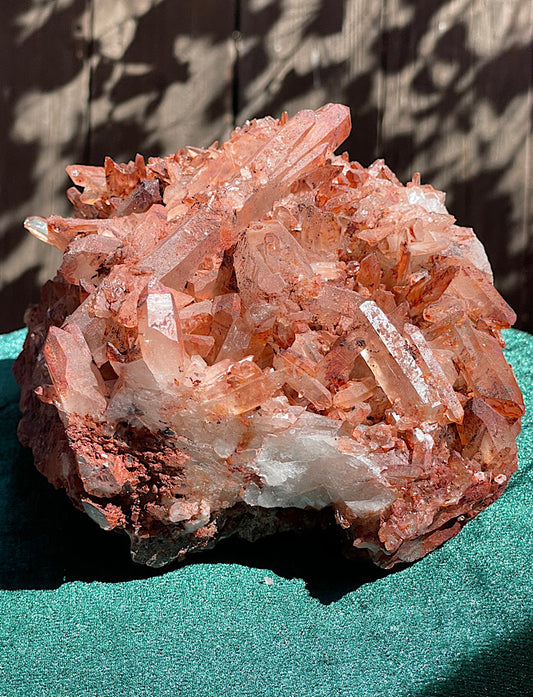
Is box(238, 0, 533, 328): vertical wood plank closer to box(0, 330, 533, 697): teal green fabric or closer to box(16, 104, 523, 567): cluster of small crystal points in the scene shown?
box(16, 104, 523, 567): cluster of small crystal points

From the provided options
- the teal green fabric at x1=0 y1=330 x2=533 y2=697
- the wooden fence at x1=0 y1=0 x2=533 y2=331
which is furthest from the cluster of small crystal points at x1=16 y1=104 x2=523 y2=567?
the wooden fence at x1=0 y1=0 x2=533 y2=331

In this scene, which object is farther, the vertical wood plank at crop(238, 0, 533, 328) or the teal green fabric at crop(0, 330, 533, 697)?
the vertical wood plank at crop(238, 0, 533, 328)

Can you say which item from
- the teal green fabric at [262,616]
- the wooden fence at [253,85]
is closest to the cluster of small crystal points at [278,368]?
the teal green fabric at [262,616]

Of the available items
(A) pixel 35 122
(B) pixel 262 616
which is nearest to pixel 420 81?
(A) pixel 35 122

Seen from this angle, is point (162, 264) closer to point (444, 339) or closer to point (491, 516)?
point (444, 339)

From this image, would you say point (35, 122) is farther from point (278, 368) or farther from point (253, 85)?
point (278, 368)

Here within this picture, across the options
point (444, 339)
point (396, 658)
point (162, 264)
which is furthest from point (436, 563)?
point (162, 264)

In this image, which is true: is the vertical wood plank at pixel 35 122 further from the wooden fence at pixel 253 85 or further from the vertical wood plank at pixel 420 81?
the vertical wood plank at pixel 420 81
